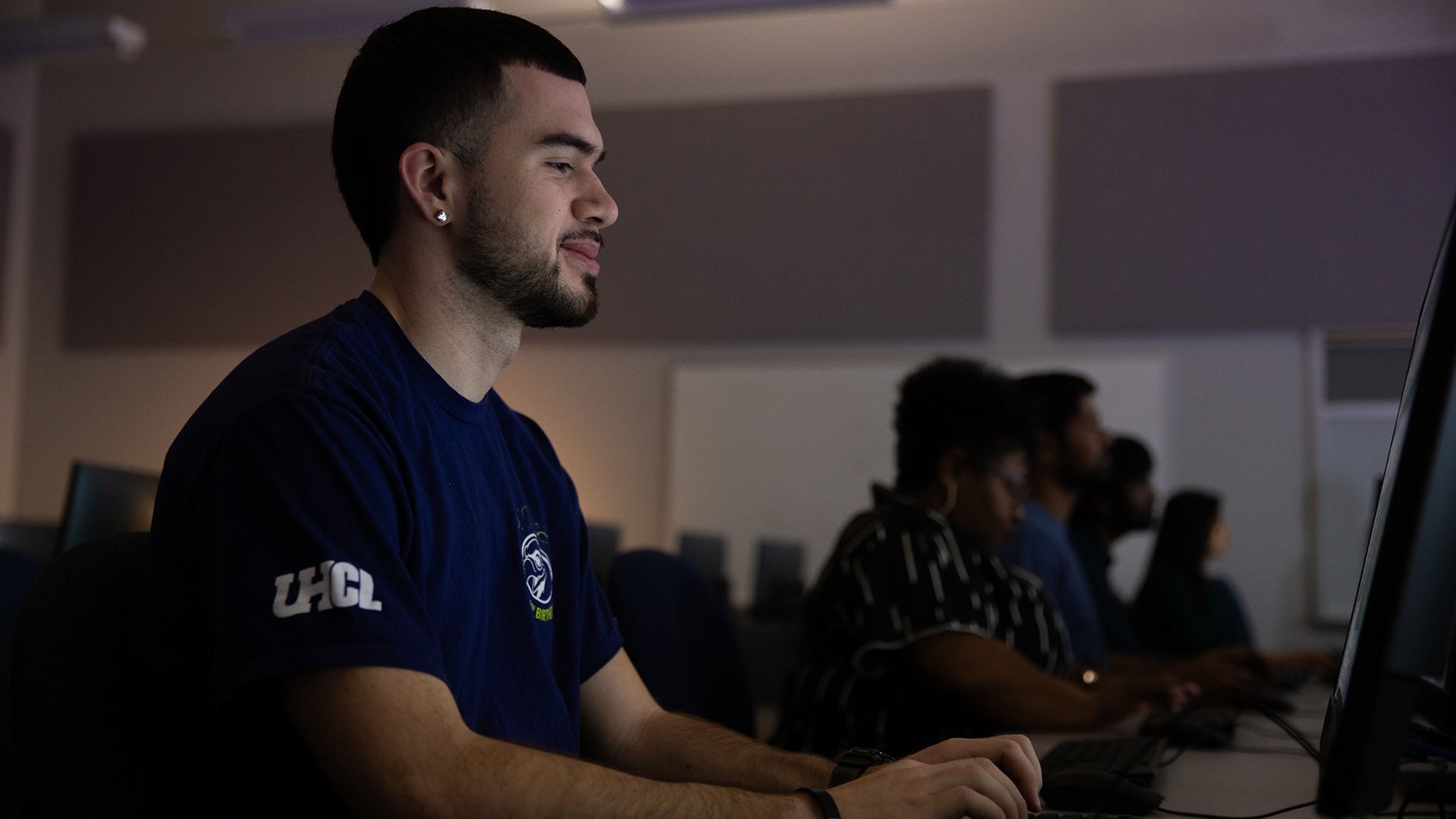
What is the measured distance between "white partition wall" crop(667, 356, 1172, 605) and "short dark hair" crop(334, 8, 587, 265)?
12.0ft

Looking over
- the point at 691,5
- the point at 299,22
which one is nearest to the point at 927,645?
the point at 691,5

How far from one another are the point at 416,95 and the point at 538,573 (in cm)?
48

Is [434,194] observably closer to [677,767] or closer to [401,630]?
[401,630]

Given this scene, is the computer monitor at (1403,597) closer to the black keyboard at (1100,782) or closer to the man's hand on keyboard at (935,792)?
the man's hand on keyboard at (935,792)

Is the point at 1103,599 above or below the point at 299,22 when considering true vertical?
below

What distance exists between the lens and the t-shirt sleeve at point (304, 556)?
79cm

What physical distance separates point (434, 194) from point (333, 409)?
1.02 feet

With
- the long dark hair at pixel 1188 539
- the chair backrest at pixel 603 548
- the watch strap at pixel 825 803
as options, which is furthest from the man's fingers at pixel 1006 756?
the long dark hair at pixel 1188 539

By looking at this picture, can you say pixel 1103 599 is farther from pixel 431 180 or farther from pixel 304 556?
pixel 304 556

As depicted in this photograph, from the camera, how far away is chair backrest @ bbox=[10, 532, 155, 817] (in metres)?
0.83

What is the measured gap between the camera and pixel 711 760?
118 cm

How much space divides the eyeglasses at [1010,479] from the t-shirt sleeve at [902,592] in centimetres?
26

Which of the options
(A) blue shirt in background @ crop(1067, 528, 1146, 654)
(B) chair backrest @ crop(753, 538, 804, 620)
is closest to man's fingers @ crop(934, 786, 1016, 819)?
(A) blue shirt in background @ crop(1067, 528, 1146, 654)

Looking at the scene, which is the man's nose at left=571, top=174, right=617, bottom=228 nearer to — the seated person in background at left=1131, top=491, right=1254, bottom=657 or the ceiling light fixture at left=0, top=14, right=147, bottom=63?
the seated person in background at left=1131, top=491, right=1254, bottom=657
